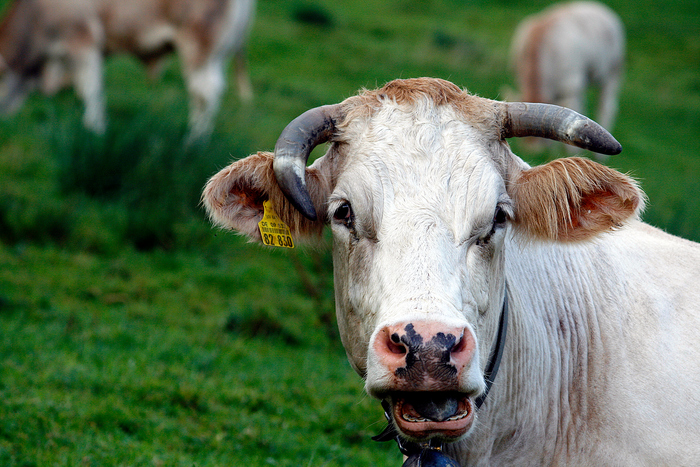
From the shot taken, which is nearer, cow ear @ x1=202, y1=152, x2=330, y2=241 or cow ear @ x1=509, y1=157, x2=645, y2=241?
cow ear @ x1=509, y1=157, x2=645, y2=241

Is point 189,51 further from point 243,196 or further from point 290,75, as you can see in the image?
point 243,196

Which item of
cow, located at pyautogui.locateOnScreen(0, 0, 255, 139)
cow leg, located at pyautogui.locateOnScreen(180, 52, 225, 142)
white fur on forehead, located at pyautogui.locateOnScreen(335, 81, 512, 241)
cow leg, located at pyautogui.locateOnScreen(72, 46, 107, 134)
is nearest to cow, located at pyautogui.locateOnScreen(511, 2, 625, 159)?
cow leg, located at pyautogui.locateOnScreen(180, 52, 225, 142)

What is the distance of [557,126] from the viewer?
9.63 ft

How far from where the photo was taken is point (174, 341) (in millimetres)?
5711

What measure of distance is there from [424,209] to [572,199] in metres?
0.72

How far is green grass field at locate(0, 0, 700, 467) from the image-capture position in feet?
14.4

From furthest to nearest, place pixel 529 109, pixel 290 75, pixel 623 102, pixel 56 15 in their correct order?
pixel 623 102
pixel 290 75
pixel 56 15
pixel 529 109

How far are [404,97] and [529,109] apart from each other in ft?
1.73

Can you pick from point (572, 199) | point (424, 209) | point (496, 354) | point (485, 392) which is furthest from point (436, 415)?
point (572, 199)

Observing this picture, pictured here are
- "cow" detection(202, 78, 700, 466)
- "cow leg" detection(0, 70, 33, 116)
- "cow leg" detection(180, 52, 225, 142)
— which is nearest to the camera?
"cow" detection(202, 78, 700, 466)

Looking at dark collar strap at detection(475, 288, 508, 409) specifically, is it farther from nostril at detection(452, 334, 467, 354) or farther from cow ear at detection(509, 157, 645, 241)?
nostril at detection(452, 334, 467, 354)

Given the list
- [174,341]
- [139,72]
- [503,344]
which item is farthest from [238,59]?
[503,344]

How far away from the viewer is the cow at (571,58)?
1509 cm

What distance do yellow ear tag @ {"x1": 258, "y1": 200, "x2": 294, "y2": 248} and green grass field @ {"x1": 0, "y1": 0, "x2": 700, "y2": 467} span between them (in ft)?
1.07
